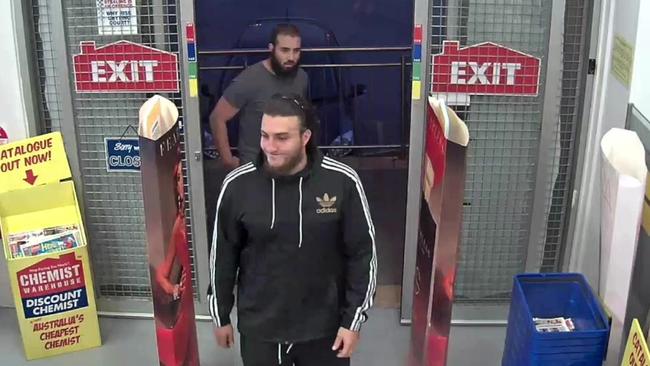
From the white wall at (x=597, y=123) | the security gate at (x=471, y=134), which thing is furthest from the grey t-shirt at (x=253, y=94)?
the white wall at (x=597, y=123)

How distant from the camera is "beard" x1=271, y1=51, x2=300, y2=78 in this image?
13.7 ft

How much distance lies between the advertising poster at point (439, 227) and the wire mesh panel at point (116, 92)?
125 cm

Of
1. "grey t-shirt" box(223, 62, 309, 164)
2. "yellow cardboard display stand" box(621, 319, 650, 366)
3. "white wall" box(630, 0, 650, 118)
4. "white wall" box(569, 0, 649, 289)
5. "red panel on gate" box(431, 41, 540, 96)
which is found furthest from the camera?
"grey t-shirt" box(223, 62, 309, 164)

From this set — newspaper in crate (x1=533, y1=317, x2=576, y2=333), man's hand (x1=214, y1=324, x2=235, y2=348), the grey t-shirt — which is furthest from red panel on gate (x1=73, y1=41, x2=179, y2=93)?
newspaper in crate (x1=533, y1=317, x2=576, y2=333)

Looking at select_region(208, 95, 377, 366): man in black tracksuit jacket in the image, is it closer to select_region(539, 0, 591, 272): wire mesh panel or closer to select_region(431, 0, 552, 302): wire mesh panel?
select_region(431, 0, 552, 302): wire mesh panel

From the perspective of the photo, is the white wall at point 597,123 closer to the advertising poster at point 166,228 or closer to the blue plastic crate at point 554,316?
the blue plastic crate at point 554,316

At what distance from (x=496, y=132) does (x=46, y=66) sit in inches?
82.9

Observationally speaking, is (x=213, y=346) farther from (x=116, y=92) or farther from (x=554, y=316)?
(x=554, y=316)

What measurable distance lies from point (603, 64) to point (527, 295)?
3.55 ft

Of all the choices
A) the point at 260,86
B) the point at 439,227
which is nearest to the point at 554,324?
the point at 439,227

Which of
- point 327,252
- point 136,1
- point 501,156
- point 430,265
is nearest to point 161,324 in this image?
point 327,252

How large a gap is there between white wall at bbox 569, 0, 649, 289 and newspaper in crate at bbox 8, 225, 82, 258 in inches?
90.7

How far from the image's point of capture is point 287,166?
106 inches

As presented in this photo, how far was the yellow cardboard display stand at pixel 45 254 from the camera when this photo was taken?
145 inches
